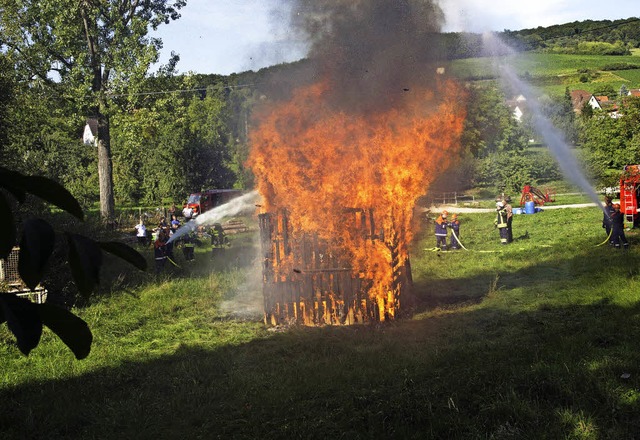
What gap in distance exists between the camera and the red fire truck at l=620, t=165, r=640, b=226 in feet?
72.5

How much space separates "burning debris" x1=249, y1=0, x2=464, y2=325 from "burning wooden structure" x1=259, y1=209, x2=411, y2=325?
0.07 ft

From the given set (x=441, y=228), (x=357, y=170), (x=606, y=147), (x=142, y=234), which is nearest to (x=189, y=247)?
(x=142, y=234)

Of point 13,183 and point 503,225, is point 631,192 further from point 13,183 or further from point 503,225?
point 13,183

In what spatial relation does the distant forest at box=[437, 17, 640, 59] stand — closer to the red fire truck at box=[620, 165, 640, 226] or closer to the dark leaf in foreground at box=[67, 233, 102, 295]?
the red fire truck at box=[620, 165, 640, 226]

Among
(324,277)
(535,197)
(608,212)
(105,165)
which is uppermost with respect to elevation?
(105,165)

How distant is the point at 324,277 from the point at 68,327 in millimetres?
10107

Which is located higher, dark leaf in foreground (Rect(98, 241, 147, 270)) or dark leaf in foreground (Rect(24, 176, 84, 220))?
dark leaf in foreground (Rect(24, 176, 84, 220))

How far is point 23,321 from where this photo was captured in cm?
129

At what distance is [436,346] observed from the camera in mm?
9125

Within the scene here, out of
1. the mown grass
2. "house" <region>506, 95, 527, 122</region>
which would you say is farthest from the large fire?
"house" <region>506, 95, 527, 122</region>

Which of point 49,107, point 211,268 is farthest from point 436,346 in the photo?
point 49,107

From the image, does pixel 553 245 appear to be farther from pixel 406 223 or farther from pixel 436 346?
pixel 436 346

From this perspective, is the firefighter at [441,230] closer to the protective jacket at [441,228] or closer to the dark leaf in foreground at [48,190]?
the protective jacket at [441,228]

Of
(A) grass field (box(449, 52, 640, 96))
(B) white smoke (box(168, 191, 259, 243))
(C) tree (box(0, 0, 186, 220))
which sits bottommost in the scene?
(B) white smoke (box(168, 191, 259, 243))
